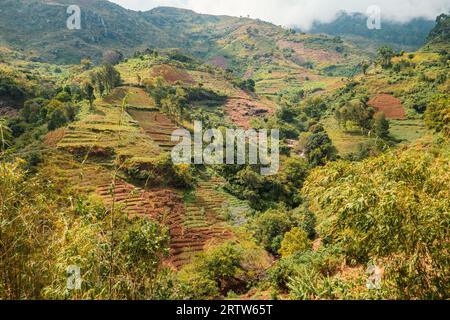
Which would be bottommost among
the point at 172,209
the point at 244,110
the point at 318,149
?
the point at 172,209

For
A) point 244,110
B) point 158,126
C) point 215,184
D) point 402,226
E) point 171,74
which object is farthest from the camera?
point 171,74

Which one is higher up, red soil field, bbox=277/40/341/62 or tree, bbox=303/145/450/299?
red soil field, bbox=277/40/341/62

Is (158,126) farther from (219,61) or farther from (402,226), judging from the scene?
(219,61)

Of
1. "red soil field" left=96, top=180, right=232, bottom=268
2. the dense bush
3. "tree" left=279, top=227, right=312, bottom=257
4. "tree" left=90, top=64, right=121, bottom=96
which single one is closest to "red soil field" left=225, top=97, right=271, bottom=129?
"tree" left=90, top=64, right=121, bottom=96

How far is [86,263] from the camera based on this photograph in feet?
18.6

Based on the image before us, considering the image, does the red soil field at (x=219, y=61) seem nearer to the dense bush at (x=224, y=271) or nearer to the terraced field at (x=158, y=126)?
the terraced field at (x=158, y=126)

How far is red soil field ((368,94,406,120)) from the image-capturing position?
53.4 metres

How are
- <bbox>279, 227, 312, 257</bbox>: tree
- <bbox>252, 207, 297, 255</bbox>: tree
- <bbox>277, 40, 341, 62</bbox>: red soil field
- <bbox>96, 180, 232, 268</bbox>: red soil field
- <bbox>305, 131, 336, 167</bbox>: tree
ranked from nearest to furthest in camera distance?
1. <bbox>279, 227, 312, 257</bbox>: tree
2. <bbox>96, 180, 232, 268</bbox>: red soil field
3. <bbox>252, 207, 297, 255</bbox>: tree
4. <bbox>305, 131, 336, 167</bbox>: tree
5. <bbox>277, 40, 341, 62</bbox>: red soil field

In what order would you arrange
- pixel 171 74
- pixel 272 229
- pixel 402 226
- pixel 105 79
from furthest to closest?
pixel 171 74
pixel 105 79
pixel 272 229
pixel 402 226

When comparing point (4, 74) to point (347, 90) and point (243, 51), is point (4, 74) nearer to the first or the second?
point (347, 90)

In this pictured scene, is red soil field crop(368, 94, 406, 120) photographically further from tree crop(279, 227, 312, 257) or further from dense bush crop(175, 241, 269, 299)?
dense bush crop(175, 241, 269, 299)

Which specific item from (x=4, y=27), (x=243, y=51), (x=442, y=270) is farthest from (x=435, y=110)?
(x=4, y=27)

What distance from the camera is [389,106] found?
56344 millimetres

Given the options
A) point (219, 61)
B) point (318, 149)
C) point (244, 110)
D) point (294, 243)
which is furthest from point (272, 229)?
point (219, 61)
